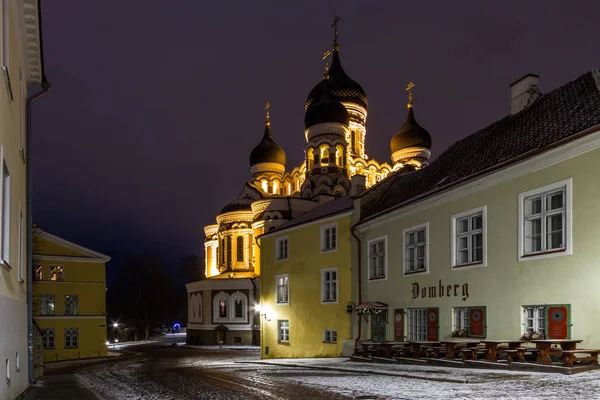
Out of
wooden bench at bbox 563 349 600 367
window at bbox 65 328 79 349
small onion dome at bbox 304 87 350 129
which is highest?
small onion dome at bbox 304 87 350 129

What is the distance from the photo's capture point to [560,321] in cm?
1480

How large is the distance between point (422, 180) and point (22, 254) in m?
15.0

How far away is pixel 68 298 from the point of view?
4578cm

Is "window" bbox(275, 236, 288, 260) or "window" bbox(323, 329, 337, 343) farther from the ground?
"window" bbox(275, 236, 288, 260)

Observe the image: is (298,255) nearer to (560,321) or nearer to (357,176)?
(357,176)

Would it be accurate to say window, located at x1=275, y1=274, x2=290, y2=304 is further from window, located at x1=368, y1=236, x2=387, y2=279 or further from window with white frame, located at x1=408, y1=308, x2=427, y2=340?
window with white frame, located at x1=408, y1=308, x2=427, y2=340

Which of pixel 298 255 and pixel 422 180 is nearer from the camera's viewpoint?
pixel 422 180

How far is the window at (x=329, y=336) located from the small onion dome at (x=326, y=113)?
105 ft

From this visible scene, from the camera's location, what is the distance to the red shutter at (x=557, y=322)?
576 inches

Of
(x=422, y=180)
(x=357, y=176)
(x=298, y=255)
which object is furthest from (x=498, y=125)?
(x=298, y=255)

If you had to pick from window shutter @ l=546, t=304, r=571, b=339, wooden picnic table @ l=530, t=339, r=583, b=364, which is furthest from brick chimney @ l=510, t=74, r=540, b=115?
wooden picnic table @ l=530, t=339, r=583, b=364

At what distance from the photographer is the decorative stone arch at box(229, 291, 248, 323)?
2212 inches

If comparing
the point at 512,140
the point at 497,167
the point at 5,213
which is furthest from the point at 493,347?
the point at 5,213

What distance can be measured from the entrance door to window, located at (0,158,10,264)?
15753 mm
